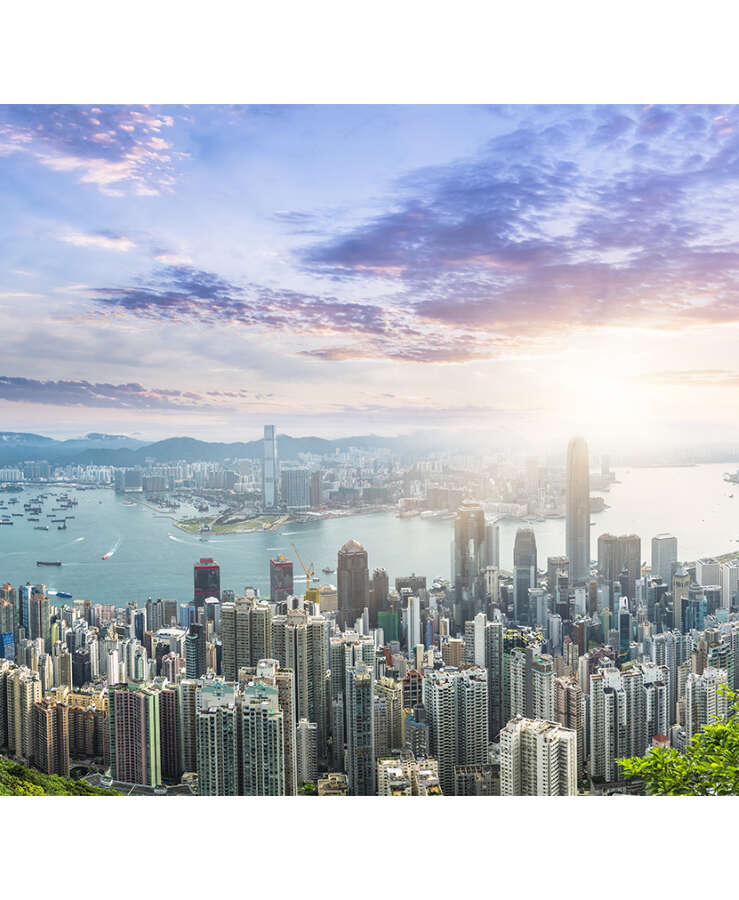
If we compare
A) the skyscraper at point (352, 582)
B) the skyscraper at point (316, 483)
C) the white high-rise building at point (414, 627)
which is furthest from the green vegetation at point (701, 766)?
the skyscraper at point (316, 483)

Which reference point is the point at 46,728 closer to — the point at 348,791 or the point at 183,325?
the point at 348,791

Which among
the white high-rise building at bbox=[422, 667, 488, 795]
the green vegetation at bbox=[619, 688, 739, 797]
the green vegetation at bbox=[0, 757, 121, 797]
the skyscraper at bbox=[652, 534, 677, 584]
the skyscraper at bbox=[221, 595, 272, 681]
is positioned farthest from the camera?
the skyscraper at bbox=[652, 534, 677, 584]

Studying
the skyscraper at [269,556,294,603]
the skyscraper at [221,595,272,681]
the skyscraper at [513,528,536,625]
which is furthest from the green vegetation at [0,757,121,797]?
the skyscraper at [513,528,536,625]

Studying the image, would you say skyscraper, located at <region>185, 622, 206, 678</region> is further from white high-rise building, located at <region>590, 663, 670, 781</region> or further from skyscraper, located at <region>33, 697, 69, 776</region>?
white high-rise building, located at <region>590, 663, 670, 781</region>

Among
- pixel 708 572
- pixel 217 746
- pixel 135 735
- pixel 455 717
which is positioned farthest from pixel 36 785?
pixel 708 572

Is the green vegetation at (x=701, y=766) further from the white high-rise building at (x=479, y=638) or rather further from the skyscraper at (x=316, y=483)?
the skyscraper at (x=316, y=483)
